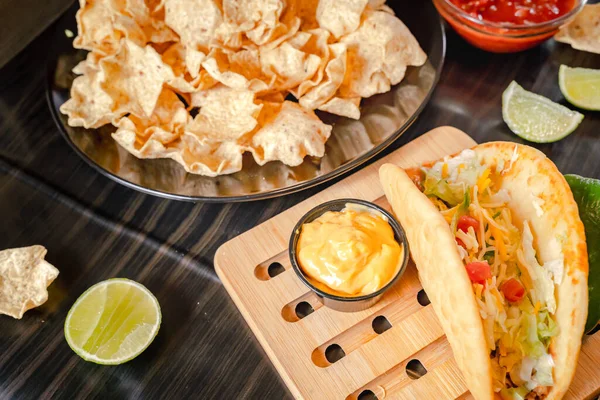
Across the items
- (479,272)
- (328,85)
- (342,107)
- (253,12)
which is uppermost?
(253,12)

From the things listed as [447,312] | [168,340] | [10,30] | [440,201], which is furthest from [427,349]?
[10,30]

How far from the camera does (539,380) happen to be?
1695 mm

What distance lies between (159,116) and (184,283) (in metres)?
0.69

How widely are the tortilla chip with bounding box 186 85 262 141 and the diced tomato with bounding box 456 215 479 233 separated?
836 mm

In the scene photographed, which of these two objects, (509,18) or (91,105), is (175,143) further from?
(509,18)

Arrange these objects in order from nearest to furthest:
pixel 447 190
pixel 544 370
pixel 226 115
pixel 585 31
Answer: pixel 544 370 → pixel 447 190 → pixel 226 115 → pixel 585 31

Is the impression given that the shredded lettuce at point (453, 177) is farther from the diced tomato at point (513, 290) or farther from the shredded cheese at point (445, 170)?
the diced tomato at point (513, 290)

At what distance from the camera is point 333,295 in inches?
72.6

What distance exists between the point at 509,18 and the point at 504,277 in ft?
4.15

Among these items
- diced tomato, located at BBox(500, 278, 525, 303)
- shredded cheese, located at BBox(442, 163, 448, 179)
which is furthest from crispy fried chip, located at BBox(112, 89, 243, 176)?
diced tomato, located at BBox(500, 278, 525, 303)

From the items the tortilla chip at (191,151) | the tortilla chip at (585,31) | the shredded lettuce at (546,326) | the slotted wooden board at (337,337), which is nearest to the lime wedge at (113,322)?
the slotted wooden board at (337,337)

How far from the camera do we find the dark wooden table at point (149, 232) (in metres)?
1.95

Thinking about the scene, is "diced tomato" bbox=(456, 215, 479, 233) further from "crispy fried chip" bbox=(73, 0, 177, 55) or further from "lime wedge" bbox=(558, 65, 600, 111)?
"crispy fried chip" bbox=(73, 0, 177, 55)

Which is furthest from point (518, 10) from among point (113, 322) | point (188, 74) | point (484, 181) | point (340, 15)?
point (113, 322)
